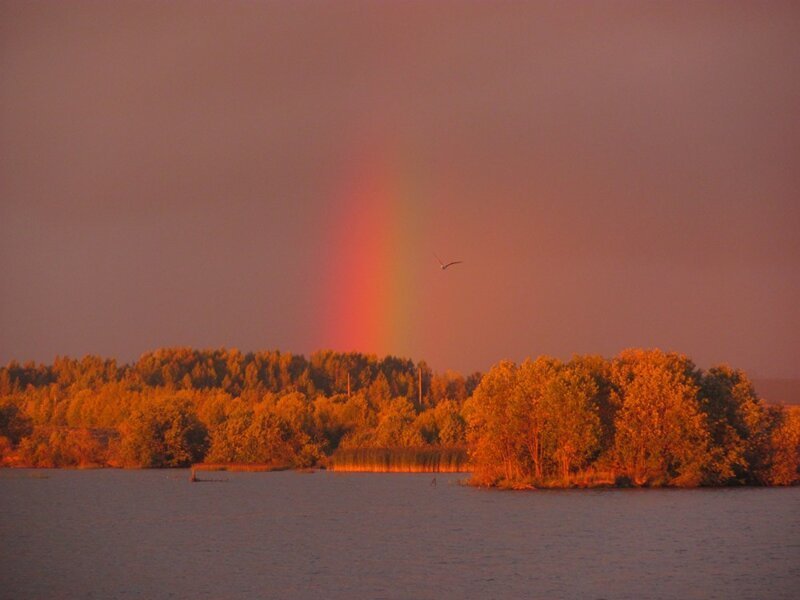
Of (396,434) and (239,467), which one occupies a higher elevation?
(396,434)

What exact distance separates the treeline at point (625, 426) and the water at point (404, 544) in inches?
88.0

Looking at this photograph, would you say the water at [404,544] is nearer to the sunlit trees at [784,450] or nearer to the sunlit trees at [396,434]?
the sunlit trees at [784,450]

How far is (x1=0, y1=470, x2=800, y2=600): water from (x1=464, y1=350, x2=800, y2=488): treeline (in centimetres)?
224

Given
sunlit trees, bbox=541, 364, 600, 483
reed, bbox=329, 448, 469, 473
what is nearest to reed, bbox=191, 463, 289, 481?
reed, bbox=329, 448, 469, 473

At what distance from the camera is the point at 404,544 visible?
55875 mm

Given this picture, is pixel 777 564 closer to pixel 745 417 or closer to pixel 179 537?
pixel 179 537

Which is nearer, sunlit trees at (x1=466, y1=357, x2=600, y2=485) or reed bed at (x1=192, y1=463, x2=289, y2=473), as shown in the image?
sunlit trees at (x1=466, y1=357, x2=600, y2=485)

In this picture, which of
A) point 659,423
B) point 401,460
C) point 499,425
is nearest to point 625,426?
point 659,423

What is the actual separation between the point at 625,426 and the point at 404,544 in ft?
102

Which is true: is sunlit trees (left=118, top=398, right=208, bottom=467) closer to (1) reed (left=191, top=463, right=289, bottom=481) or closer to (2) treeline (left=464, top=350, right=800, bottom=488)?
(1) reed (left=191, top=463, right=289, bottom=481)

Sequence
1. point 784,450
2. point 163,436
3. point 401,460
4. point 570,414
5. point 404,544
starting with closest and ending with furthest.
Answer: point 404,544, point 570,414, point 784,450, point 401,460, point 163,436

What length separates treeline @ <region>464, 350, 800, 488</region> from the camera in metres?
82.0

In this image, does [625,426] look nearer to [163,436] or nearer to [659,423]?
[659,423]

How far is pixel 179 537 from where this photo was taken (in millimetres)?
60344
